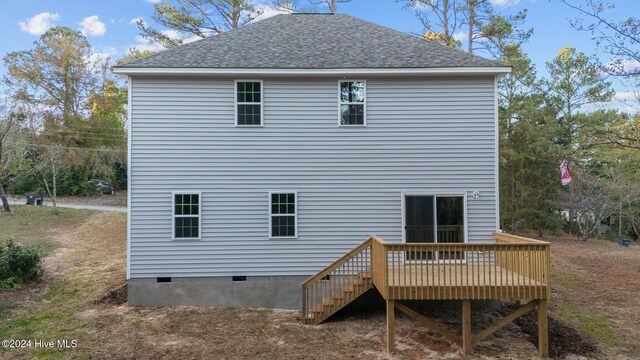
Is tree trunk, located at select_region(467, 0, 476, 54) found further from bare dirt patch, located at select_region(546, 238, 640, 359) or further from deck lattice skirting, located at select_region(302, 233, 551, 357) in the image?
deck lattice skirting, located at select_region(302, 233, 551, 357)

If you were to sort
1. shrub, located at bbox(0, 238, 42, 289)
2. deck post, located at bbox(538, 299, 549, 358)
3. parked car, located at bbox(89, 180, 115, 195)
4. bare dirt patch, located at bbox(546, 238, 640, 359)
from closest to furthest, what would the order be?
deck post, located at bbox(538, 299, 549, 358) → bare dirt patch, located at bbox(546, 238, 640, 359) → shrub, located at bbox(0, 238, 42, 289) → parked car, located at bbox(89, 180, 115, 195)

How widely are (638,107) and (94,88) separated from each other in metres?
33.2

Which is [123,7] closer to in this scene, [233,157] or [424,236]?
[233,157]

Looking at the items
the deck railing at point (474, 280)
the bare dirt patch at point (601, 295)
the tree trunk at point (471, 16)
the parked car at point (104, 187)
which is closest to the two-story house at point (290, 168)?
the deck railing at point (474, 280)

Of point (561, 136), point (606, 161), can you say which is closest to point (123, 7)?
point (561, 136)

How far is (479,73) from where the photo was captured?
370 inches

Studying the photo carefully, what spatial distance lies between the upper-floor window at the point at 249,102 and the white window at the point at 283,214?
1.97m

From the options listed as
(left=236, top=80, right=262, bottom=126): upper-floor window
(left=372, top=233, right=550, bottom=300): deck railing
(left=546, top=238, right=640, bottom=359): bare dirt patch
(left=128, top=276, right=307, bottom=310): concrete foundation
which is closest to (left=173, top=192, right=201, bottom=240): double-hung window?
(left=128, top=276, right=307, bottom=310): concrete foundation

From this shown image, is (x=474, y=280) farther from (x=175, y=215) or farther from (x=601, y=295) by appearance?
(x=175, y=215)

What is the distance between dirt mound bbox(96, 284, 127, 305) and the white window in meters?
4.31

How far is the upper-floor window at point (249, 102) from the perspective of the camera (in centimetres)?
961

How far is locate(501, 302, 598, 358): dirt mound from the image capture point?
7.12 metres

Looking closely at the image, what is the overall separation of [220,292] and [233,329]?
1595mm

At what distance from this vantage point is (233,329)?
8039mm
